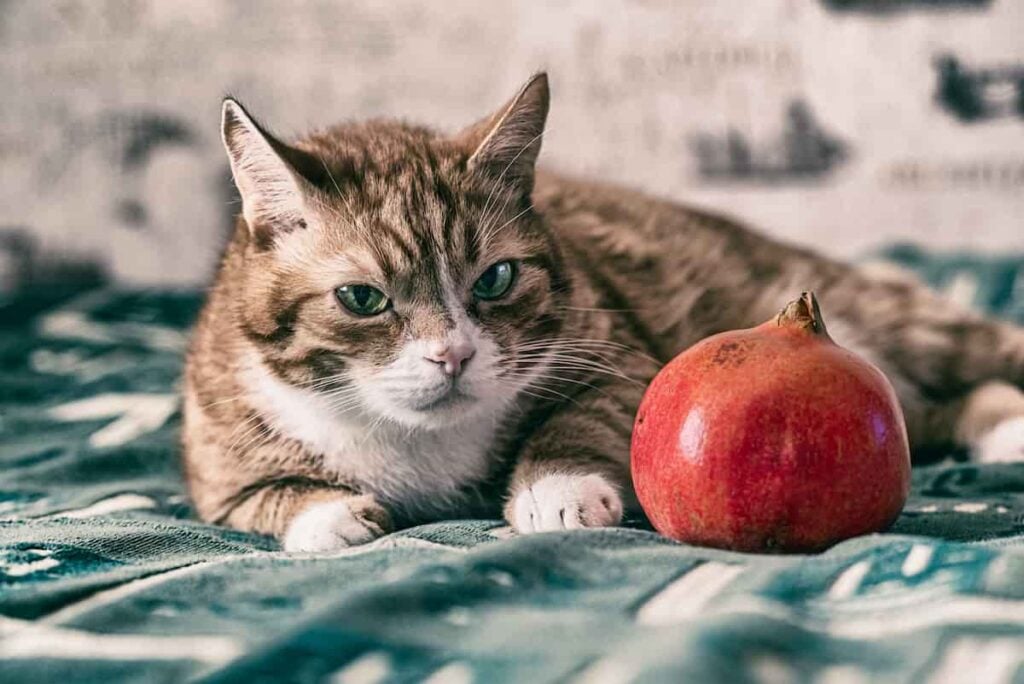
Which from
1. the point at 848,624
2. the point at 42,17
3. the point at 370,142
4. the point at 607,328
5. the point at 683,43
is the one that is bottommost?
the point at 848,624

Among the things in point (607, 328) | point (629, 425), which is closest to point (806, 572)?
point (629, 425)

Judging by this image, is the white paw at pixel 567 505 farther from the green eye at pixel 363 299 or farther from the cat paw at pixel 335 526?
the green eye at pixel 363 299

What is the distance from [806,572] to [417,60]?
Answer: 2.32 meters

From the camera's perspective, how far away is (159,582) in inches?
40.9

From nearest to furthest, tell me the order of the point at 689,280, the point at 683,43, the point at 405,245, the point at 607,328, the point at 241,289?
1. the point at 405,245
2. the point at 241,289
3. the point at 607,328
4. the point at 689,280
5. the point at 683,43

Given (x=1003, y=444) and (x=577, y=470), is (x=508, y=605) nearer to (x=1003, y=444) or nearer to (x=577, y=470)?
(x=577, y=470)

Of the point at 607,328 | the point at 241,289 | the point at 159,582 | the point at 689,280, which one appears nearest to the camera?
the point at 159,582

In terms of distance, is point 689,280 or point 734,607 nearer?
point 734,607

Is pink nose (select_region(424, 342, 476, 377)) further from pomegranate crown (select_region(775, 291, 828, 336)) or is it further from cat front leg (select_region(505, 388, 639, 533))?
pomegranate crown (select_region(775, 291, 828, 336))

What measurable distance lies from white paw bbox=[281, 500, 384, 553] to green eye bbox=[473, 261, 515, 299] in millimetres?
308

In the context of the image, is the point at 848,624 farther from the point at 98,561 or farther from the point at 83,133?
the point at 83,133

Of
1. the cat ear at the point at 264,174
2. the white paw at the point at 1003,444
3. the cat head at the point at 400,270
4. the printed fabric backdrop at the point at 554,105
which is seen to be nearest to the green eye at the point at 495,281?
the cat head at the point at 400,270

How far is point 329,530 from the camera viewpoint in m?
1.25

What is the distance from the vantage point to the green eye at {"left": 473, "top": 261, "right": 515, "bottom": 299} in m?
1.34
